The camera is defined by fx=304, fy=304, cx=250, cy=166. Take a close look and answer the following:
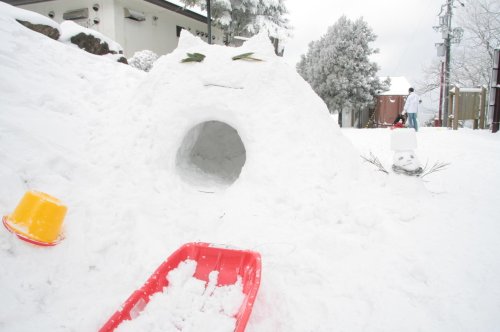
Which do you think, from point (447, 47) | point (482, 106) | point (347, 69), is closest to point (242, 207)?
point (482, 106)

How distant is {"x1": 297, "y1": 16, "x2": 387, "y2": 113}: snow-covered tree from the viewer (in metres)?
18.7

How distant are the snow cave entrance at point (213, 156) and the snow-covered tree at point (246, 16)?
859 centimetres

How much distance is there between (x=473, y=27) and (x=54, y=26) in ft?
64.2

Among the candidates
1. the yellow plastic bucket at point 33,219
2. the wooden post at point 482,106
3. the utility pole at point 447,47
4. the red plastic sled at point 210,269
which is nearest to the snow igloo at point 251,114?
the red plastic sled at point 210,269

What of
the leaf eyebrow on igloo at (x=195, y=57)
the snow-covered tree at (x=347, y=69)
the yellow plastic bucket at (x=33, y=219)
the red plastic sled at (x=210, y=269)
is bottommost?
the red plastic sled at (x=210, y=269)

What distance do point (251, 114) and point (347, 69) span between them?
55.6 feet

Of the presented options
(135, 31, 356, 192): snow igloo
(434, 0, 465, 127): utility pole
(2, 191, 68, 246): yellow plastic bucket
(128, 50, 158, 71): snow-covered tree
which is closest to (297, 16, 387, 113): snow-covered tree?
(434, 0, 465, 127): utility pole

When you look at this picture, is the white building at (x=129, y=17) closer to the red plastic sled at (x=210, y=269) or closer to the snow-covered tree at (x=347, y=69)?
the snow-covered tree at (x=347, y=69)

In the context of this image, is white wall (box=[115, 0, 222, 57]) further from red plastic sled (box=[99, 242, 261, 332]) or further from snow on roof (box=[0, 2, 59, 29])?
red plastic sled (box=[99, 242, 261, 332])

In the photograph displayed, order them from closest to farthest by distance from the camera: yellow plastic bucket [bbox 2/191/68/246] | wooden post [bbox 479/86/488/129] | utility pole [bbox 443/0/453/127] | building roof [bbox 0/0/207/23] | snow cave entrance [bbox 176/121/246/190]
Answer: yellow plastic bucket [bbox 2/191/68/246] < snow cave entrance [bbox 176/121/246/190] < wooden post [bbox 479/86/488/129] < building roof [bbox 0/0/207/23] < utility pole [bbox 443/0/453/127]

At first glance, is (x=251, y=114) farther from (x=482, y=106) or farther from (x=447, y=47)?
(x=447, y=47)

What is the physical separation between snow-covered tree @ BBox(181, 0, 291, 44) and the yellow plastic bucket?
12131mm

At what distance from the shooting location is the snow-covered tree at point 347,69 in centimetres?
1867

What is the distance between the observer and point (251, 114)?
3.78 meters
